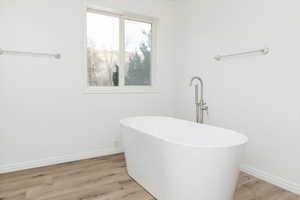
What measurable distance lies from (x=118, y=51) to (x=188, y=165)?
7.40 ft

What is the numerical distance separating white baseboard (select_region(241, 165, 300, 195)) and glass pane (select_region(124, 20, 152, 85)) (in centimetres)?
200

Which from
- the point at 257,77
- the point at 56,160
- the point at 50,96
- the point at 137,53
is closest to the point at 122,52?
the point at 137,53

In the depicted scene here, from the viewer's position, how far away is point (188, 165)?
1514 mm

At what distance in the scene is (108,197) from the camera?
189 centimetres

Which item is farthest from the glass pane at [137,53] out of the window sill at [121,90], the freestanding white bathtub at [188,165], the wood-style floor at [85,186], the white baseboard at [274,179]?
the white baseboard at [274,179]

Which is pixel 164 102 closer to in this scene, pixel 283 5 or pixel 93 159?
pixel 93 159

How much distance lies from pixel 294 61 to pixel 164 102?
1.95 m

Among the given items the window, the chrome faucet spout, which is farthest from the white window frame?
the chrome faucet spout

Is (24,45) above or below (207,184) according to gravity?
above

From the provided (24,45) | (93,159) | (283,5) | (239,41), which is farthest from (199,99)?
(24,45)

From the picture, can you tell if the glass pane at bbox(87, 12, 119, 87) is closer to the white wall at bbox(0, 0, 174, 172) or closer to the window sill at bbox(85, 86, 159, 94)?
the window sill at bbox(85, 86, 159, 94)

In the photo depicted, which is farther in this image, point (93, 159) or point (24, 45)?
point (93, 159)

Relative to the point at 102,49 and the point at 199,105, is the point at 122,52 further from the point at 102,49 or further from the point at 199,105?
the point at 199,105

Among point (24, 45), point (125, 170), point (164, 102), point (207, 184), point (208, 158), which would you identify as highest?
point (24, 45)
